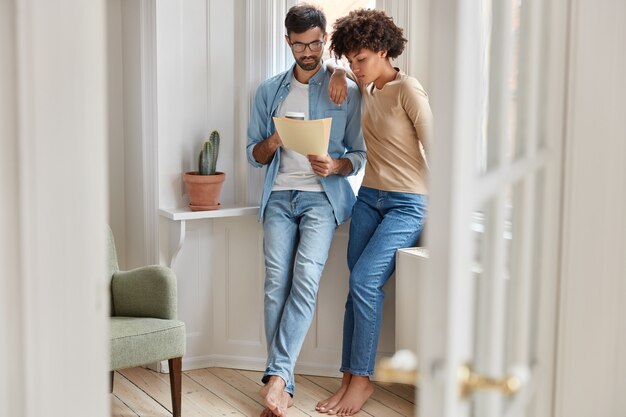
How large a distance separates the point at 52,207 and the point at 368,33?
2.27 metres

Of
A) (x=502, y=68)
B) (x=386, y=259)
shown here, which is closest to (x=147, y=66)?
(x=386, y=259)

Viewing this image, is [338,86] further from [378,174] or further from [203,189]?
[203,189]

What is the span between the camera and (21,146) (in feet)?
5.25

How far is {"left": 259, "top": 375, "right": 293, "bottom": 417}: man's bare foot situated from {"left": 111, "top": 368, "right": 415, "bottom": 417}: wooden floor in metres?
0.07

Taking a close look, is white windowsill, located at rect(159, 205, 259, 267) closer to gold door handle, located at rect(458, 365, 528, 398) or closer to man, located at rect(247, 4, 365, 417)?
man, located at rect(247, 4, 365, 417)

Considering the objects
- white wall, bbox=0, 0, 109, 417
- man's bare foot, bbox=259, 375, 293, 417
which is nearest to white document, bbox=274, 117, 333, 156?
man's bare foot, bbox=259, 375, 293, 417

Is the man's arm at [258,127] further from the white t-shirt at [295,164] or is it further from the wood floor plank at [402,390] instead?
the wood floor plank at [402,390]

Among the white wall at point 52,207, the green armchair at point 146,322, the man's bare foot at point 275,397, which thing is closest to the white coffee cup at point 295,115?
the green armchair at point 146,322

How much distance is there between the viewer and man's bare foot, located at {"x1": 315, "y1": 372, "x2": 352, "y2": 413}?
3.81 meters

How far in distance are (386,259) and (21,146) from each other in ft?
7.77

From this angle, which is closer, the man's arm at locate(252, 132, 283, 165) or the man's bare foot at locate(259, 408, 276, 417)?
the man's bare foot at locate(259, 408, 276, 417)

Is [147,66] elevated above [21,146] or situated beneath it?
elevated above

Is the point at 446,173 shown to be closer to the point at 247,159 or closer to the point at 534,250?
the point at 534,250

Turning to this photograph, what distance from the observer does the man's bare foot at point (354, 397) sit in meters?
3.78
